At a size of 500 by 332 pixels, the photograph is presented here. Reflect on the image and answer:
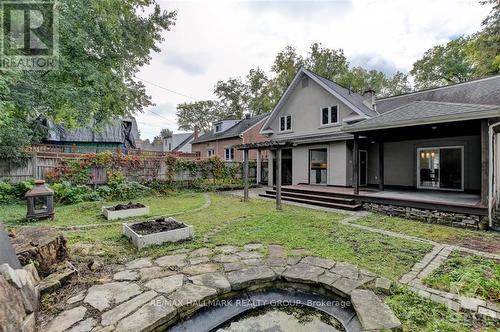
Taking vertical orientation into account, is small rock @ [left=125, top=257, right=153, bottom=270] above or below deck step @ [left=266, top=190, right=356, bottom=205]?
below

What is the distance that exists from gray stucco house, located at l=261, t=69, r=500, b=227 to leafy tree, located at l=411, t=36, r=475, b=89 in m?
13.1

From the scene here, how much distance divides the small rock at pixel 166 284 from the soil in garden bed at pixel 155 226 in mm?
1626

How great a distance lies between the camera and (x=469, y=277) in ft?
10.4

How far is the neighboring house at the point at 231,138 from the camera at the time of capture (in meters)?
19.4

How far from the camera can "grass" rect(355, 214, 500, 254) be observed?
4711 millimetres

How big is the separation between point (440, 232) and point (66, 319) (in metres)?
7.18

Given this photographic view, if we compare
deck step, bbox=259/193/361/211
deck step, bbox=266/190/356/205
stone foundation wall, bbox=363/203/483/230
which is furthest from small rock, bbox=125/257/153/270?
stone foundation wall, bbox=363/203/483/230

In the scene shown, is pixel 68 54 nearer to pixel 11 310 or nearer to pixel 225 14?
pixel 225 14

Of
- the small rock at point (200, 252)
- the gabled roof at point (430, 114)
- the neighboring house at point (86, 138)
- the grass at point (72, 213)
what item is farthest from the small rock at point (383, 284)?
the neighboring house at point (86, 138)

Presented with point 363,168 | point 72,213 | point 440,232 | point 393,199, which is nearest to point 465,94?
point 363,168

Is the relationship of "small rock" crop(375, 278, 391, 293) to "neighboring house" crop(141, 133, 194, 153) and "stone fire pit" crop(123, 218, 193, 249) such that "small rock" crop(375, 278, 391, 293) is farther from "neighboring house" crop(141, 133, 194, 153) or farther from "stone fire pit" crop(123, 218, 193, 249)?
"neighboring house" crop(141, 133, 194, 153)

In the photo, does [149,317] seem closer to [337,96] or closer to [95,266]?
[95,266]

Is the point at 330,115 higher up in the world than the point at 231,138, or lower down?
higher up

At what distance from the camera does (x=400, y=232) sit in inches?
216
